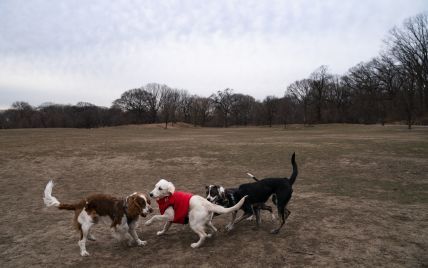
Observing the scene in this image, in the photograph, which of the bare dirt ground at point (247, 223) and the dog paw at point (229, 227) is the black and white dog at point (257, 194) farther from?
the bare dirt ground at point (247, 223)

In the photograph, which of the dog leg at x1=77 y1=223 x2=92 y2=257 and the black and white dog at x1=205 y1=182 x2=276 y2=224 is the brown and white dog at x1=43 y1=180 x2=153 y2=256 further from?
the black and white dog at x1=205 y1=182 x2=276 y2=224

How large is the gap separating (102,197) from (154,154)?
42.6 feet

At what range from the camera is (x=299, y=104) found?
81.4 meters

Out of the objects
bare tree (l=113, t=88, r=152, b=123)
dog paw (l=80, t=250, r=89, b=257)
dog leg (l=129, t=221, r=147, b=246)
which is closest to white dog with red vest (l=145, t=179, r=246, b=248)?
dog leg (l=129, t=221, r=147, b=246)

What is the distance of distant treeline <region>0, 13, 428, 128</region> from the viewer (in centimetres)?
4847

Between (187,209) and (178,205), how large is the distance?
0.59ft

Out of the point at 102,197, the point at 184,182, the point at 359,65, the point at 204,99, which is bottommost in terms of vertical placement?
the point at 184,182

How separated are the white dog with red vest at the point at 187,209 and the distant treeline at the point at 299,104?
44.9m

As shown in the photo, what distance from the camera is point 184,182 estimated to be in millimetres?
11633

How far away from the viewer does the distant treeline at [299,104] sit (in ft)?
159

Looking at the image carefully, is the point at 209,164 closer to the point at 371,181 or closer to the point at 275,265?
the point at 371,181

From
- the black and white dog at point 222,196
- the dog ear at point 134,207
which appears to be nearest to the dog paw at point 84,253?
the dog ear at point 134,207

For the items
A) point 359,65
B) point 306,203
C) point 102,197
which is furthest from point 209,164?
point 359,65

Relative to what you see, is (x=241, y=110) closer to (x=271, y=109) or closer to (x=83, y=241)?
(x=271, y=109)
